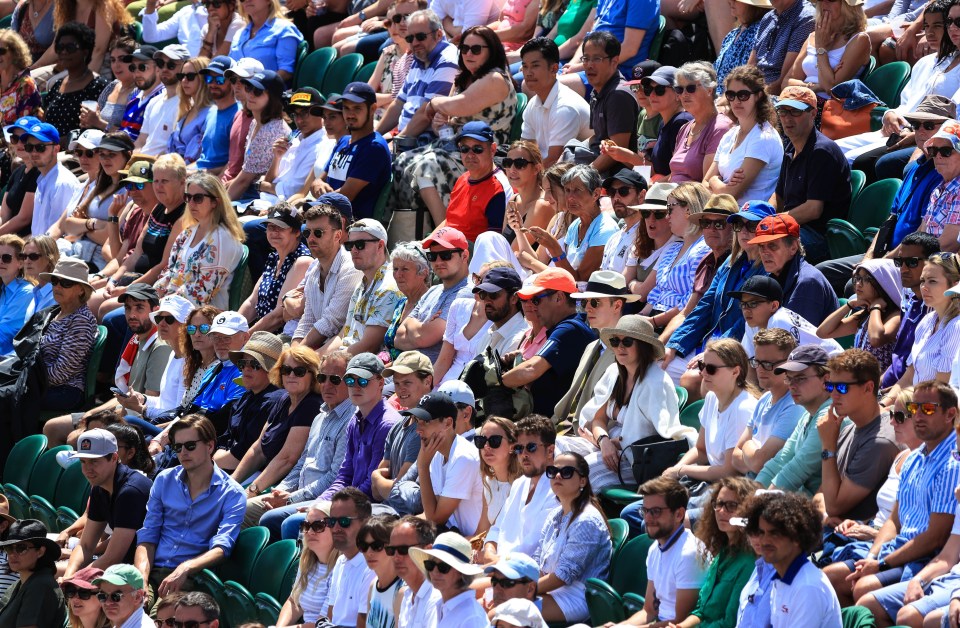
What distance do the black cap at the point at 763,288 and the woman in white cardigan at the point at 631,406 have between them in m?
0.50

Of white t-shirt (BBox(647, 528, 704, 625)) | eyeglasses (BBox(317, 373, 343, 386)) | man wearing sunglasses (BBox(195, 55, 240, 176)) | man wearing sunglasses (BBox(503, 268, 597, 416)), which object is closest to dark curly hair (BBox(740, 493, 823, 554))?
white t-shirt (BBox(647, 528, 704, 625))

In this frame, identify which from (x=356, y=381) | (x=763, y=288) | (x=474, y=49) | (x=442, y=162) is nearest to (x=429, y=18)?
(x=474, y=49)

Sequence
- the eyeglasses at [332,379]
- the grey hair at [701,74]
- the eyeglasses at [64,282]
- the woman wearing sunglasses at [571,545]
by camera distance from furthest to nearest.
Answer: the eyeglasses at [64,282], the grey hair at [701,74], the eyeglasses at [332,379], the woman wearing sunglasses at [571,545]

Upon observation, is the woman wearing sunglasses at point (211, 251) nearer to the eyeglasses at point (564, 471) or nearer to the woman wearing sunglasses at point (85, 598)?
the woman wearing sunglasses at point (85, 598)

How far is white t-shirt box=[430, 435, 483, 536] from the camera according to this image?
301 inches

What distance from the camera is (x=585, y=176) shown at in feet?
30.7

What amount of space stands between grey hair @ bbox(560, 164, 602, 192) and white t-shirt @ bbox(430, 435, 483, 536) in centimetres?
223

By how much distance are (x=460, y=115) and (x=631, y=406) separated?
152 inches

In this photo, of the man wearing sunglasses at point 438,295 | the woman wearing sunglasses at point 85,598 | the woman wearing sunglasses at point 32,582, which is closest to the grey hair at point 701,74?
the man wearing sunglasses at point 438,295

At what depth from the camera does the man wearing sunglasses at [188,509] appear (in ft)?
27.5

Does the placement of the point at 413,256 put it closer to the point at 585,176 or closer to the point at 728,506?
the point at 585,176

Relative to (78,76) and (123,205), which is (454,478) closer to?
(123,205)

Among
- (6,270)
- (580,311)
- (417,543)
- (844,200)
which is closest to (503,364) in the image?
(580,311)

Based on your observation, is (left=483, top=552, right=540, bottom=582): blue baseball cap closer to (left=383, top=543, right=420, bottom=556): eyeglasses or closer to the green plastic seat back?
(left=383, top=543, right=420, bottom=556): eyeglasses
